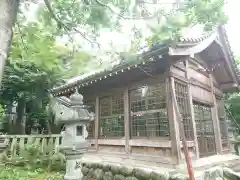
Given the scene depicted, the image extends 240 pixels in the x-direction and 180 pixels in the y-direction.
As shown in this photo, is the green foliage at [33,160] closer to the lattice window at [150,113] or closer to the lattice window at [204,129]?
the lattice window at [150,113]

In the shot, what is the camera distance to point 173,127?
20.6 feet

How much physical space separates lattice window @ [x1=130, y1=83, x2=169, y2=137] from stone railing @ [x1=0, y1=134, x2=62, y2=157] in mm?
3763

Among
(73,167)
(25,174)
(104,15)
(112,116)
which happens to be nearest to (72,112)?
(73,167)

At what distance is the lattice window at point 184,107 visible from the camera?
274 inches

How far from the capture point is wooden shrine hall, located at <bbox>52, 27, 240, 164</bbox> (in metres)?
6.43

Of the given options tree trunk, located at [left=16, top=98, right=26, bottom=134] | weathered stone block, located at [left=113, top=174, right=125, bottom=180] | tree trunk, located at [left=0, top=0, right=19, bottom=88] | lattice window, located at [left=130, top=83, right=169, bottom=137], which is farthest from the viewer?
tree trunk, located at [left=16, top=98, right=26, bottom=134]

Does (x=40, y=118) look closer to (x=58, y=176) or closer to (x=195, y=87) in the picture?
(x=58, y=176)

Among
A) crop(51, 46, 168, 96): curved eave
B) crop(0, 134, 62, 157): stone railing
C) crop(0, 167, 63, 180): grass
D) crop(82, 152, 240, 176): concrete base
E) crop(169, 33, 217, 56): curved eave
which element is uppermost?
crop(169, 33, 217, 56): curved eave

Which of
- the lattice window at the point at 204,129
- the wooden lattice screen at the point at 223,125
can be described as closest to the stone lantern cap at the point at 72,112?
the lattice window at the point at 204,129

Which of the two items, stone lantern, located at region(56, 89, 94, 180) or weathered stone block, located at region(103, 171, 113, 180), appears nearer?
stone lantern, located at region(56, 89, 94, 180)

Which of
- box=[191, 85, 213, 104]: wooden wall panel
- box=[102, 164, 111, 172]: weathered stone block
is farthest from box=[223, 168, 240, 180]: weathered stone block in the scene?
box=[102, 164, 111, 172]: weathered stone block

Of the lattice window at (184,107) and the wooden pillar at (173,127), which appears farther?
the lattice window at (184,107)

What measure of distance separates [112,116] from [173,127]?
10.2ft

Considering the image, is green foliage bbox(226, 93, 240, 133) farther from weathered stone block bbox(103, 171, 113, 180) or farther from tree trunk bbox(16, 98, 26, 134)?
tree trunk bbox(16, 98, 26, 134)
